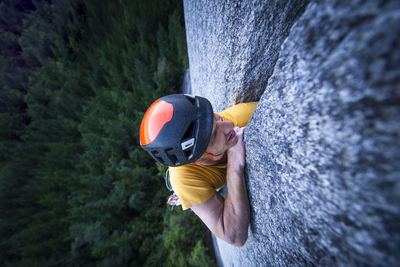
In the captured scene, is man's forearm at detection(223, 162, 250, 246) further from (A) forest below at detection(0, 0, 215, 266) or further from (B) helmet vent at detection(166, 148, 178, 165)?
(A) forest below at detection(0, 0, 215, 266)

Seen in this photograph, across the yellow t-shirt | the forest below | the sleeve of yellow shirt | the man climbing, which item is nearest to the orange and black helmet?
the man climbing

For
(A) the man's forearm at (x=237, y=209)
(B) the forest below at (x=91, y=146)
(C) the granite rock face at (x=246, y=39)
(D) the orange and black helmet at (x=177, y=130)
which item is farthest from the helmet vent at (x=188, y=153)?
(B) the forest below at (x=91, y=146)

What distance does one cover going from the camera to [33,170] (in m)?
6.04

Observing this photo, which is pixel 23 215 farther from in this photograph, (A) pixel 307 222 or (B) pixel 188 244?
(A) pixel 307 222

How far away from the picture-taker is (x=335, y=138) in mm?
299

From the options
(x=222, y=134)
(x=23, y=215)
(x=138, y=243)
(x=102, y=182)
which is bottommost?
(x=23, y=215)

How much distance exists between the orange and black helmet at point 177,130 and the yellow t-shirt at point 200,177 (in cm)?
12

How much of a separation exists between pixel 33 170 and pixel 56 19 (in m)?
10.4

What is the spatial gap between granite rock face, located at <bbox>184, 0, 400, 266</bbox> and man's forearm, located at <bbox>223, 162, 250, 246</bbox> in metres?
0.20

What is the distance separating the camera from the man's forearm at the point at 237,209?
31.9 inches

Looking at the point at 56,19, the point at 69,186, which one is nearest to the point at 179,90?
the point at 69,186

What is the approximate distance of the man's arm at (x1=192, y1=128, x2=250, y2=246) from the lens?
32.0 inches

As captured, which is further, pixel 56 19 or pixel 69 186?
pixel 56 19

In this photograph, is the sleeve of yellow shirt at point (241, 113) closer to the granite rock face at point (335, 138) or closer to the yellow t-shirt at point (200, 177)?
the yellow t-shirt at point (200, 177)
